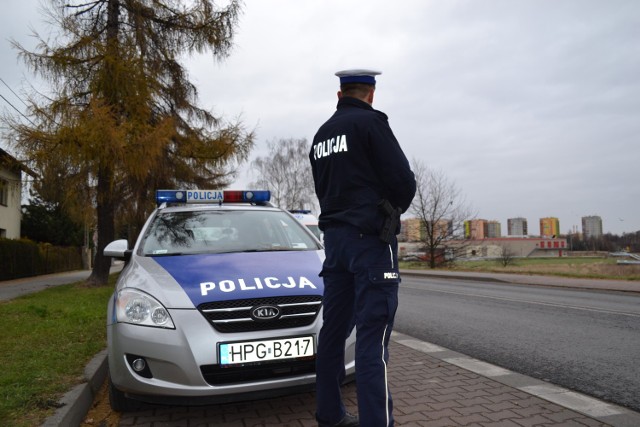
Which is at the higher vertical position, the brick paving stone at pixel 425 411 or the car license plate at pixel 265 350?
the car license plate at pixel 265 350

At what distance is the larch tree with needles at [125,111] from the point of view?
12.6m

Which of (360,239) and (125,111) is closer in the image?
(360,239)

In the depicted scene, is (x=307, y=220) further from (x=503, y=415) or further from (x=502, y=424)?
(x=502, y=424)

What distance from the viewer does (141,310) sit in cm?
340

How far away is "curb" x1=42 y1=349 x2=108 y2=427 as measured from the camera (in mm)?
3230

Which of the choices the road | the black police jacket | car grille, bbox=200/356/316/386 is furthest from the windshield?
the road

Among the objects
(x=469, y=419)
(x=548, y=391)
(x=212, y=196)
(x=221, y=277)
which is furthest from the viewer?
(x=212, y=196)

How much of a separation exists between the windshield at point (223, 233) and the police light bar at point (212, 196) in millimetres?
426

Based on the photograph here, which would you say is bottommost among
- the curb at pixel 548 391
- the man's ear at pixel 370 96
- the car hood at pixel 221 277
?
the curb at pixel 548 391

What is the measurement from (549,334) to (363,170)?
5.30 metres

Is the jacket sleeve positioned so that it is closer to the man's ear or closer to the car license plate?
the man's ear

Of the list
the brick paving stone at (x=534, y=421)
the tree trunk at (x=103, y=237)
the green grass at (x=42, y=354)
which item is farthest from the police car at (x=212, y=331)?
the tree trunk at (x=103, y=237)

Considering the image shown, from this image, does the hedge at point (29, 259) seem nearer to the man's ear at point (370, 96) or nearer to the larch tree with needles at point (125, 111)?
the larch tree with needles at point (125, 111)

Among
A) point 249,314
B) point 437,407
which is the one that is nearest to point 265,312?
point 249,314
